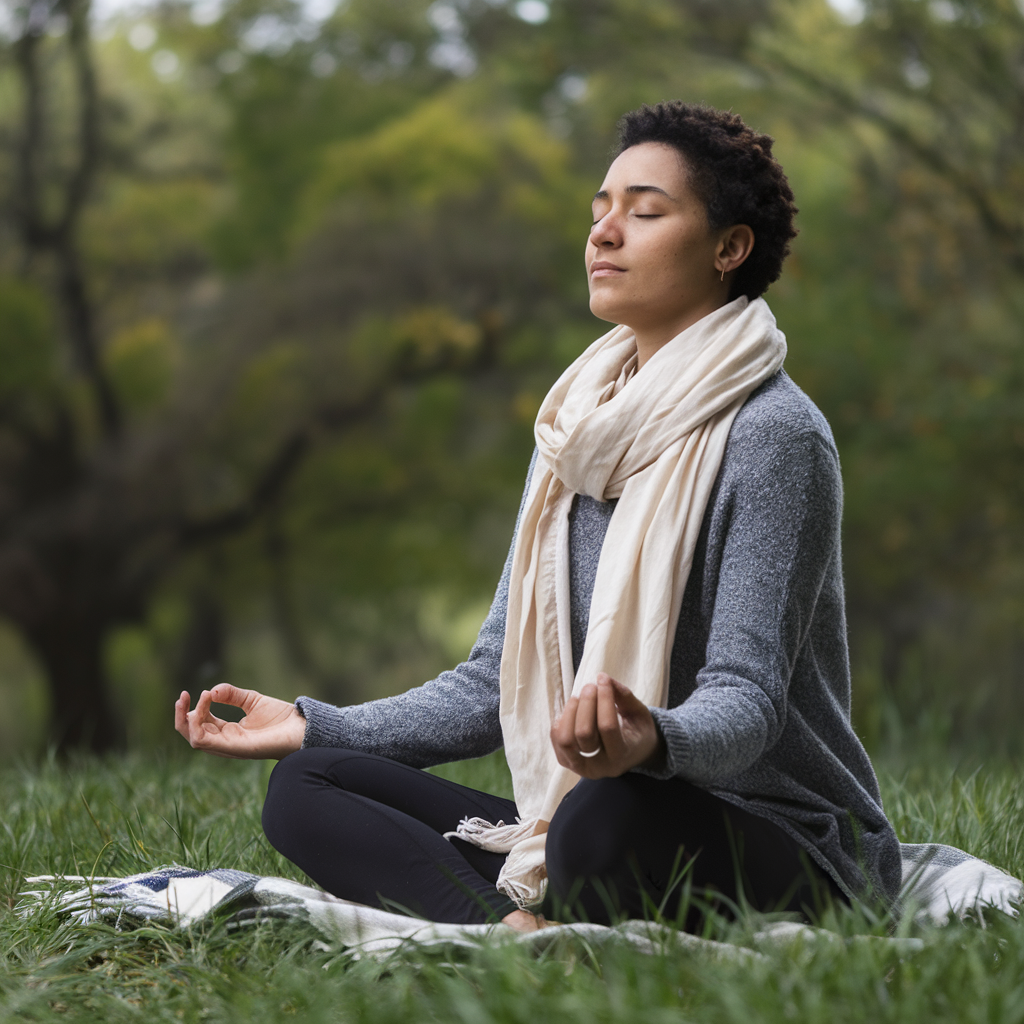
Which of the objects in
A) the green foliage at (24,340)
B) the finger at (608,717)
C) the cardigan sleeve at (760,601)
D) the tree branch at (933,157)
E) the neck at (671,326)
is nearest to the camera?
the finger at (608,717)

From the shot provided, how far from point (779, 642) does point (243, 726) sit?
0.90 meters

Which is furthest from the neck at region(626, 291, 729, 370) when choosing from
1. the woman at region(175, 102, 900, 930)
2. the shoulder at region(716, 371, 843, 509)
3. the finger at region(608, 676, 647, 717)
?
the finger at region(608, 676, 647, 717)

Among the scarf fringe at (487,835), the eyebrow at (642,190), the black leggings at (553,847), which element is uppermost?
the eyebrow at (642,190)

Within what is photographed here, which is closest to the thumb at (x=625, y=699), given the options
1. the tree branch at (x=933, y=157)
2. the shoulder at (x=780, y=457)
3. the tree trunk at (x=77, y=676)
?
the shoulder at (x=780, y=457)

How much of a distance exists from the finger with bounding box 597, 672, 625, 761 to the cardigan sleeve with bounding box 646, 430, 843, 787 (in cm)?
7

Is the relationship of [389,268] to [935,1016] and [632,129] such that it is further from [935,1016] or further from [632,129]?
[935,1016]

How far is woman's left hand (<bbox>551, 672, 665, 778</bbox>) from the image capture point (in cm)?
148

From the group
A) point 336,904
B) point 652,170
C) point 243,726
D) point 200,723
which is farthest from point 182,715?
point 652,170

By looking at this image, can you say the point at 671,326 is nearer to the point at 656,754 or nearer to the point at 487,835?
the point at 656,754

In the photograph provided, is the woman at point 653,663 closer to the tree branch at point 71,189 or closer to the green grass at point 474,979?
the green grass at point 474,979

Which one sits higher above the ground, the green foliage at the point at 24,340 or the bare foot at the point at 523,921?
the green foliage at the point at 24,340

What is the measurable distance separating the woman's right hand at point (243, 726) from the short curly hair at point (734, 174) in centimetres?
103

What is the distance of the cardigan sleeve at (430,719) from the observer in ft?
6.87

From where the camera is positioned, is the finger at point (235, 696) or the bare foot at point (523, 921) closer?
the bare foot at point (523, 921)
